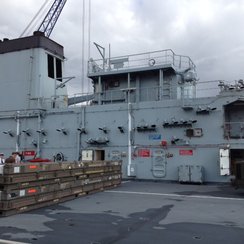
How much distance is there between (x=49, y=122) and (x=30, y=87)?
9.41 ft

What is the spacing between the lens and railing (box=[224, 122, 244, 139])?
1750cm

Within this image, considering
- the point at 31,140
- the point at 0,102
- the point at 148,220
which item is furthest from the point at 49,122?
the point at 148,220

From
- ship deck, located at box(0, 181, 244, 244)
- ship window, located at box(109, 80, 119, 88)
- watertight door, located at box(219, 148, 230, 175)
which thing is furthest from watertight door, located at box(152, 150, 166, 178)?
ship window, located at box(109, 80, 119, 88)

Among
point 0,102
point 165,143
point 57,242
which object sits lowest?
point 57,242

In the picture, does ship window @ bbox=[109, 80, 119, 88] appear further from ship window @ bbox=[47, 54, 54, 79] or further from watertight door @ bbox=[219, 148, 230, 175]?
watertight door @ bbox=[219, 148, 230, 175]

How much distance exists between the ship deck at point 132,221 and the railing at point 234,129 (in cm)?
571

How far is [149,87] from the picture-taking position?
70.8 feet

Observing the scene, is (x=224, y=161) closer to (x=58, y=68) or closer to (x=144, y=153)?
(x=144, y=153)

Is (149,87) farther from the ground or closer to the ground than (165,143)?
farther from the ground

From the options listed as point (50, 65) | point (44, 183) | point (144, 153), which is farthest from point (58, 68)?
point (44, 183)

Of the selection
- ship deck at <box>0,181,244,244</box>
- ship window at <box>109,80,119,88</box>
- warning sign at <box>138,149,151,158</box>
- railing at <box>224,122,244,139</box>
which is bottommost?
ship deck at <box>0,181,244,244</box>

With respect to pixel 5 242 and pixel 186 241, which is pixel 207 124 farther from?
pixel 5 242

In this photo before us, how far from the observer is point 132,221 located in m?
8.09

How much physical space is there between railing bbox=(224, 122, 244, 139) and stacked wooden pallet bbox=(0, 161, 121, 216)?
7.33 m
